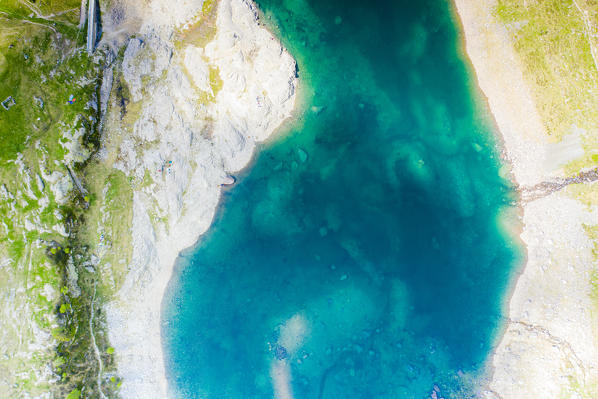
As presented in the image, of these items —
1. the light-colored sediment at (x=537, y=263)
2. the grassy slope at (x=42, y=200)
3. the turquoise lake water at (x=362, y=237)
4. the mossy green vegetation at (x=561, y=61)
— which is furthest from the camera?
the turquoise lake water at (x=362, y=237)

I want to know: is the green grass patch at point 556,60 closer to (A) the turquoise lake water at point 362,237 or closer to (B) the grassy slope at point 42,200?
(A) the turquoise lake water at point 362,237

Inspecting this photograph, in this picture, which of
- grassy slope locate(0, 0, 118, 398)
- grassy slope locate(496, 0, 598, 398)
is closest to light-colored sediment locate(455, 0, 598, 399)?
grassy slope locate(496, 0, 598, 398)

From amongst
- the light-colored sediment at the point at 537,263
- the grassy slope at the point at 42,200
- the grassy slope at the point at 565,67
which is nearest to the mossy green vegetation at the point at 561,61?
the grassy slope at the point at 565,67

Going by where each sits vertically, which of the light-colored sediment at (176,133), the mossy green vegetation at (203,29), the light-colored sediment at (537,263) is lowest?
the light-colored sediment at (537,263)

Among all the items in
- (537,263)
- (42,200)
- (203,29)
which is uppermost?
(203,29)

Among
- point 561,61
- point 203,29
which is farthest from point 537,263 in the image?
point 203,29

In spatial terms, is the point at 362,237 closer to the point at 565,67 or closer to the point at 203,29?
the point at 565,67
